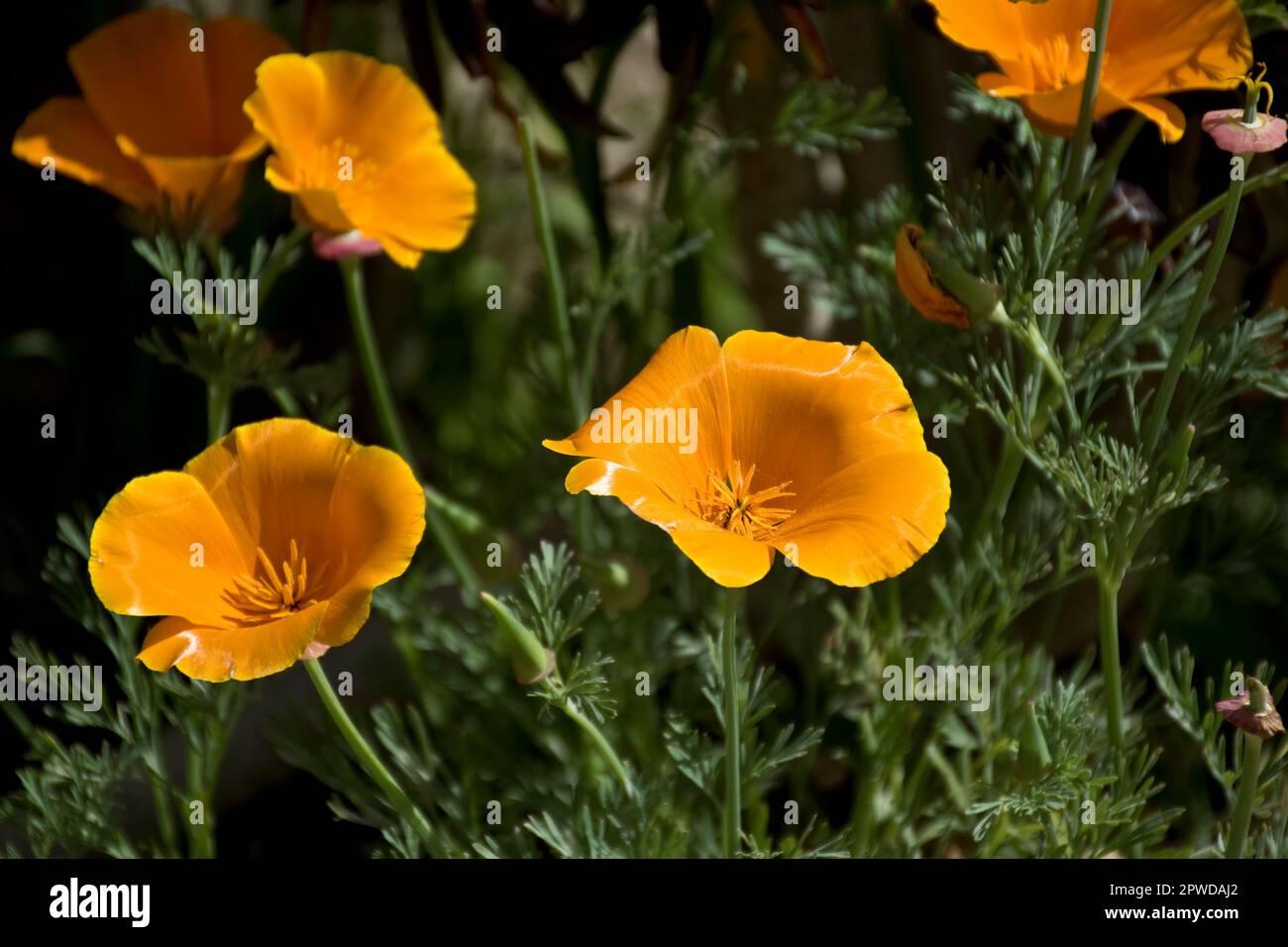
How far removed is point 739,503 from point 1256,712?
0.34 m

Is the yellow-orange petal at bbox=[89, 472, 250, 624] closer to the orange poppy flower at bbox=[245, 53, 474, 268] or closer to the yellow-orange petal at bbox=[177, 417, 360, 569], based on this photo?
the yellow-orange petal at bbox=[177, 417, 360, 569]

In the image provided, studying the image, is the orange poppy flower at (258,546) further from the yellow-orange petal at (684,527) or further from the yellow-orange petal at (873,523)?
the yellow-orange petal at (873,523)

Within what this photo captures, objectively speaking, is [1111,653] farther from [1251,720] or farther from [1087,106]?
[1087,106]

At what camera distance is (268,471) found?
913mm

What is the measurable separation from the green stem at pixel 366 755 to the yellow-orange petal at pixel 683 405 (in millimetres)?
204

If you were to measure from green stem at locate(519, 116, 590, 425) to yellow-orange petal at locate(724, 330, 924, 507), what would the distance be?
0.24m

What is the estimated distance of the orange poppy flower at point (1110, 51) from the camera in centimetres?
93

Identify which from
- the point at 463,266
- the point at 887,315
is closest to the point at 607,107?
the point at 463,266

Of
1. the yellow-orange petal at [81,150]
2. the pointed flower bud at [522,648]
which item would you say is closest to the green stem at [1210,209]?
the pointed flower bud at [522,648]

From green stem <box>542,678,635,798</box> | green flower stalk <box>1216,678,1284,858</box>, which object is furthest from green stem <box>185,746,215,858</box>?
green flower stalk <box>1216,678,1284,858</box>

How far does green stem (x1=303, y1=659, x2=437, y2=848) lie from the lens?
2.79 feet

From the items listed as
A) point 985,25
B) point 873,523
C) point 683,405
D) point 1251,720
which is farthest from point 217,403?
point 1251,720

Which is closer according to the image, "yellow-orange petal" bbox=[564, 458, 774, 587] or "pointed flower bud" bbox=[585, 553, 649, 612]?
"yellow-orange petal" bbox=[564, 458, 774, 587]

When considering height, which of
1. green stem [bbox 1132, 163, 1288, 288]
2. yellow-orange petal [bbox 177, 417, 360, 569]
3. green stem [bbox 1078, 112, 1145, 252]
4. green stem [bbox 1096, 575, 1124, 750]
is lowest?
green stem [bbox 1096, 575, 1124, 750]
